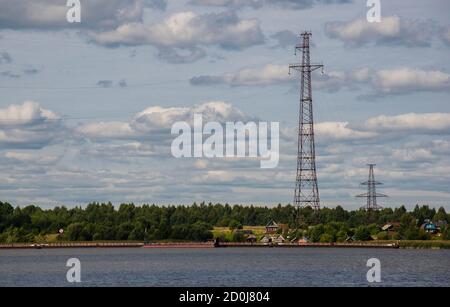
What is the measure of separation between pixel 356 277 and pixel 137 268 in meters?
45.6

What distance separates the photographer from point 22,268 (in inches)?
6993

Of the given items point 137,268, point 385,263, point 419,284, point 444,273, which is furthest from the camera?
point 385,263
